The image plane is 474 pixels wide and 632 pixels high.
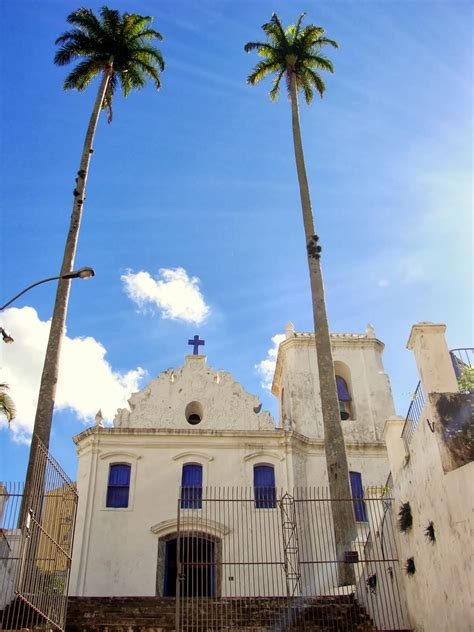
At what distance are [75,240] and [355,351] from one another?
552 inches

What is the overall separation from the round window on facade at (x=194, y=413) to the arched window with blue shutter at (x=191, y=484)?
214 cm

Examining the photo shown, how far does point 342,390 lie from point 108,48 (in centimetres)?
1709

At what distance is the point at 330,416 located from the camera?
60.8ft

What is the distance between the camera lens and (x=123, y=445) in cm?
2386

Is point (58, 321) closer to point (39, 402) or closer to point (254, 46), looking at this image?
point (39, 402)

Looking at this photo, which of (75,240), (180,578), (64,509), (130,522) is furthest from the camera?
(130,522)

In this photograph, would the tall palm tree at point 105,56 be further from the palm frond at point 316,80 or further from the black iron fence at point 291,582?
the black iron fence at point 291,582

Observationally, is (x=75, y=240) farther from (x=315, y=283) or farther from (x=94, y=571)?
(x=94, y=571)

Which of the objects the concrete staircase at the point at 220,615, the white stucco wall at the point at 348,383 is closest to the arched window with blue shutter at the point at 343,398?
the white stucco wall at the point at 348,383

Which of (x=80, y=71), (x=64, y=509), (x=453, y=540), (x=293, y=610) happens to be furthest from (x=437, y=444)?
(x=80, y=71)

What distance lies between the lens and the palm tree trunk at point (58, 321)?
16.4 meters

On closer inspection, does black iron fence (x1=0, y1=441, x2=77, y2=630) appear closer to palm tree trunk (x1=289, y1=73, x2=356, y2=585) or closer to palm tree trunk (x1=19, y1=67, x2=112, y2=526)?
palm tree trunk (x1=19, y1=67, x2=112, y2=526)

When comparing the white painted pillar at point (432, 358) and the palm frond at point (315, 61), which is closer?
the white painted pillar at point (432, 358)

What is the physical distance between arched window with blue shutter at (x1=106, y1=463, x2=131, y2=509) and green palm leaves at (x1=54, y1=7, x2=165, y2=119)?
14.7 meters
